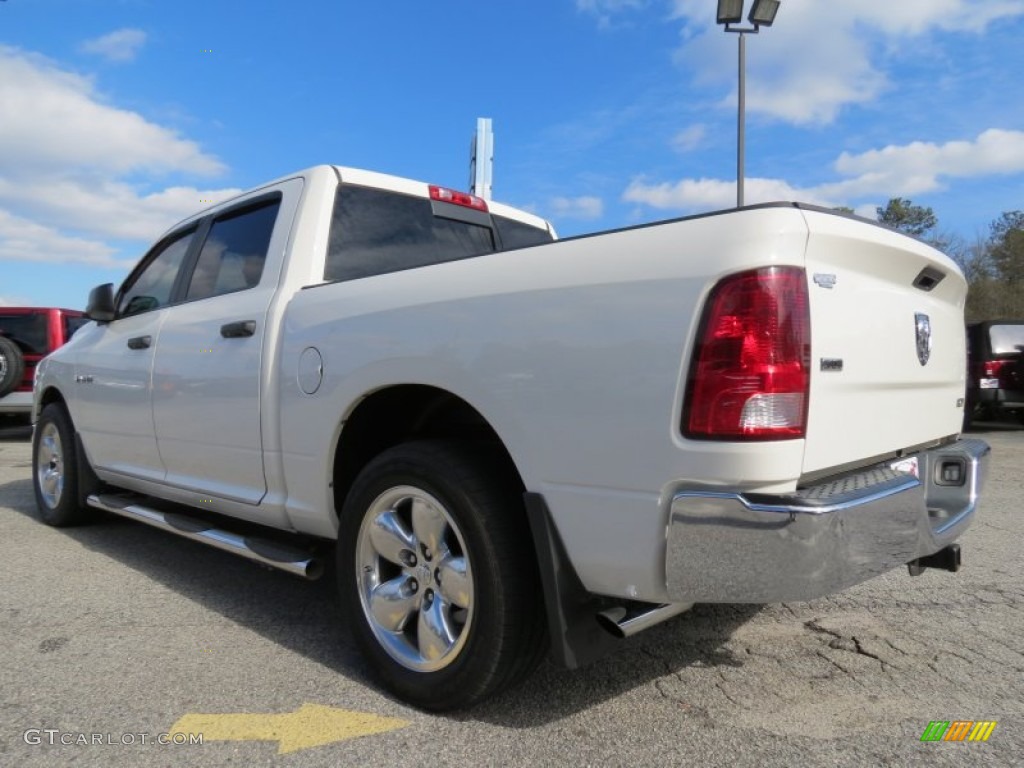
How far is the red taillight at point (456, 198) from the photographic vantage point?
3867 mm

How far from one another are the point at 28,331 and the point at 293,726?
11350 mm

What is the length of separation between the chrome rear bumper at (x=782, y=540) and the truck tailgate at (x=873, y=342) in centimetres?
14

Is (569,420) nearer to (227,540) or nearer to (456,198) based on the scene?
(227,540)

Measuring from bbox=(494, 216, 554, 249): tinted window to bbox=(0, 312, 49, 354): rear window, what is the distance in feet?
32.4

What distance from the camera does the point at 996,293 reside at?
86.0ft

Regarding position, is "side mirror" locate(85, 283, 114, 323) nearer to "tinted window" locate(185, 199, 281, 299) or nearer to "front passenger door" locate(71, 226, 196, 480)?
"front passenger door" locate(71, 226, 196, 480)

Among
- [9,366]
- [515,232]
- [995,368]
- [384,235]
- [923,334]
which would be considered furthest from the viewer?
[995,368]

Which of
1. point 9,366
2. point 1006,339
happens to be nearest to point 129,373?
point 9,366

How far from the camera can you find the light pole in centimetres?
1017

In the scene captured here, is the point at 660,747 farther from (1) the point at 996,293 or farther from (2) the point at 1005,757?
(1) the point at 996,293

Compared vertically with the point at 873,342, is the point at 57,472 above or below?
below

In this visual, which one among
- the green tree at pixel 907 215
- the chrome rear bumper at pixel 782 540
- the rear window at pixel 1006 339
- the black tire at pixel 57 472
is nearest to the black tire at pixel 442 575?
the chrome rear bumper at pixel 782 540

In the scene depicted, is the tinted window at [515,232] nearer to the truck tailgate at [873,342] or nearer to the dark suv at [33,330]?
the truck tailgate at [873,342]

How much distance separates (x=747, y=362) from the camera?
181 cm
